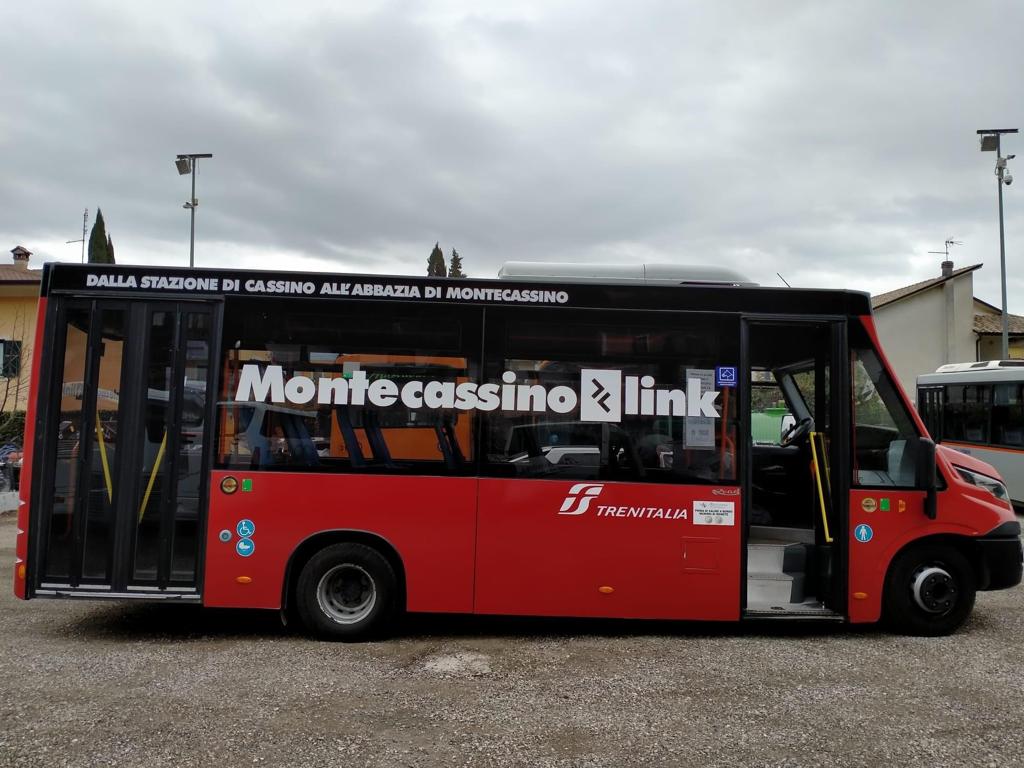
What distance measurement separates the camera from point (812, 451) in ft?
19.3

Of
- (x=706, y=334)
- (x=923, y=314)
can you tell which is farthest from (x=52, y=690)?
(x=923, y=314)

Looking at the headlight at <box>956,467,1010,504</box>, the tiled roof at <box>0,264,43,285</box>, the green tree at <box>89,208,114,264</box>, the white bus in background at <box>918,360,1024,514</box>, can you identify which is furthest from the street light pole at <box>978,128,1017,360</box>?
the green tree at <box>89,208,114,264</box>

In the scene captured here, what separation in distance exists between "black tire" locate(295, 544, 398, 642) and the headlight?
15.4 feet

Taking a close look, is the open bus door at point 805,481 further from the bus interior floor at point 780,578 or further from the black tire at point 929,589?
the black tire at point 929,589

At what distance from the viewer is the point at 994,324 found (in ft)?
112

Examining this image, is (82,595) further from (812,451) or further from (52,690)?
(812,451)

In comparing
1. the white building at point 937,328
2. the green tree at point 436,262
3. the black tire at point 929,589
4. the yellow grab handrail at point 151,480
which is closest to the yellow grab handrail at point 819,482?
the black tire at point 929,589

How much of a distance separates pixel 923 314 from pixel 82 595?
3526cm

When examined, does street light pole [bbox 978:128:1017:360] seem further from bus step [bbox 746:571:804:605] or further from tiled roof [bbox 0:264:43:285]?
tiled roof [bbox 0:264:43:285]

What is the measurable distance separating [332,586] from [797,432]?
4.22m

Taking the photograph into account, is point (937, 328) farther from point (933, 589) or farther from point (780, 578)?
point (780, 578)

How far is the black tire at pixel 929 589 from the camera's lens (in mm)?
5762

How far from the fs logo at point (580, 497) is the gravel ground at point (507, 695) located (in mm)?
1058

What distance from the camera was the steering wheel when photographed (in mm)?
6405
